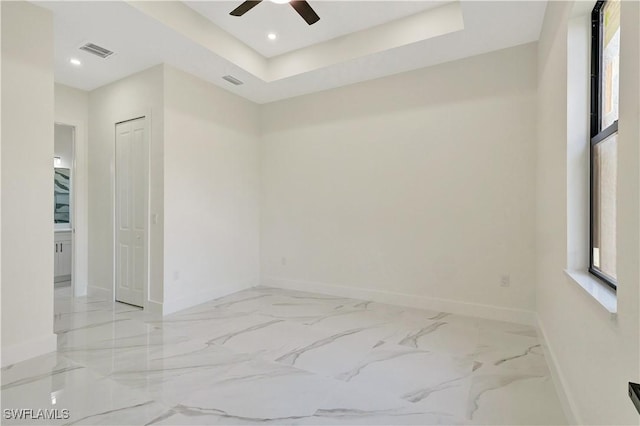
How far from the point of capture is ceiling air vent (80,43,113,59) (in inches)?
130

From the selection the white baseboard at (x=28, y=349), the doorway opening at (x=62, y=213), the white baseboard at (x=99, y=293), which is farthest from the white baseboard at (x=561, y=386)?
the doorway opening at (x=62, y=213)

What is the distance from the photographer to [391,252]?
13.5 ft

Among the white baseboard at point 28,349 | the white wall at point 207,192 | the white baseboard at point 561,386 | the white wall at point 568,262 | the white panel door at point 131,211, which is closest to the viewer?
the white wall at point 568,262

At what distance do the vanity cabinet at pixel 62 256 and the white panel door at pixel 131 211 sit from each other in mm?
1932

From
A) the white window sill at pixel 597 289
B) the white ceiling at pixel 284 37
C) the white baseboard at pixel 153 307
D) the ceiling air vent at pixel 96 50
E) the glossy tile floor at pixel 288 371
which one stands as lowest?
the glossy tile floor at pixel 288 371

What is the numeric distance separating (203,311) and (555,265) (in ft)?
11.8

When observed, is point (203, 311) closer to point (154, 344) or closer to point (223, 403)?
point (154, 344)

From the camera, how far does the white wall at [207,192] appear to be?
3.84 m

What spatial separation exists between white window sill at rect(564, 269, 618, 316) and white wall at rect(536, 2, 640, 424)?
31mm

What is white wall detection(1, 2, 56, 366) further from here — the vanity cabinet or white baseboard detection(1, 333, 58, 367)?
the vanity cabinet

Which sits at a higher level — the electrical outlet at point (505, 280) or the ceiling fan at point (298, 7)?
the ceiling fan at point (298, 7)

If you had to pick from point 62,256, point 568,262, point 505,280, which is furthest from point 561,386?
point 62,256

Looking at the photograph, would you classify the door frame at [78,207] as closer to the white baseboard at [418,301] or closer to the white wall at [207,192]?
the white wall at [207,192]

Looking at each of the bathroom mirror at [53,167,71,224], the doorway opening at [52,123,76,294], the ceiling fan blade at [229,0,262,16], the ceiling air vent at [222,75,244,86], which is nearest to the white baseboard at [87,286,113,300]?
the doorway opening at [52,123,76,294]
